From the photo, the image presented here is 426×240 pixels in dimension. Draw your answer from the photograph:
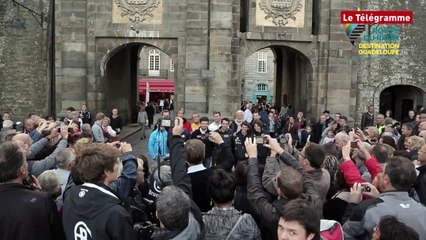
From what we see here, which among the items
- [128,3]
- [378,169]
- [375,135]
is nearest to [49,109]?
[128,3]

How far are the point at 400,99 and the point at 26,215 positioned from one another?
2353 centimetres

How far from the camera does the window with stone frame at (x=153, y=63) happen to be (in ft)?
171

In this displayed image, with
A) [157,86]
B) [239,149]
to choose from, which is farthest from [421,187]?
[157,86]

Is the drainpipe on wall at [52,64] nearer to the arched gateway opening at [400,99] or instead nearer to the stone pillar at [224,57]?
the stone pillar at [224,57]

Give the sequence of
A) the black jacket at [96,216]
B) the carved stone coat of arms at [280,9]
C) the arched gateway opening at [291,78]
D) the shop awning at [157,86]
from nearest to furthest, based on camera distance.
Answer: the black jacket at [96,216] → the carved stone coat of arms at [280,9] → the arched gateway opening at [291,78] → the shop awning at [157,86]

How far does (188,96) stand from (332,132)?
7.70 metres

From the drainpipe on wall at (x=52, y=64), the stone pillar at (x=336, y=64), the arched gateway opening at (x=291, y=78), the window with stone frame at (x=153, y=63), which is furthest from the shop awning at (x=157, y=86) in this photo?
the stone pillar at (x=336, y=64)

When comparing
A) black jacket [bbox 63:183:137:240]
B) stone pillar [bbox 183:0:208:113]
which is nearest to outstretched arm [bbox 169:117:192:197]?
black jacket [bbox 63:183:137:240]

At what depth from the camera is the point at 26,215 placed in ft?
11.7

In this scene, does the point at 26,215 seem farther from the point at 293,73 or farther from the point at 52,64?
the point at 293,73

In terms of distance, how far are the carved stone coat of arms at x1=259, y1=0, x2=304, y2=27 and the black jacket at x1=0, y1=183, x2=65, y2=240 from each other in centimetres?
1627

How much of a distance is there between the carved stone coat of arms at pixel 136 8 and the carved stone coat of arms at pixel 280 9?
4361mm

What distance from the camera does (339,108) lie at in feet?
63.0

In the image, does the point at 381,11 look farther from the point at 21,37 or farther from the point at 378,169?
the point at 378,169
